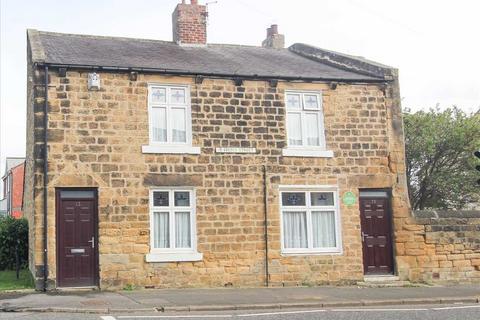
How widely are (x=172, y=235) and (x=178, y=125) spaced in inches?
112

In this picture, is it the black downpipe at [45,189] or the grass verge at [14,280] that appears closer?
the black downpipe at [45,189]

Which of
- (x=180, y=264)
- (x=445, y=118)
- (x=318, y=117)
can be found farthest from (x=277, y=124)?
(x=445, y=118)

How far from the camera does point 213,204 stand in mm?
14883

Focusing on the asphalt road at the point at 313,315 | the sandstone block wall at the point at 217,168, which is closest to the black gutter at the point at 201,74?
the sandstone block wall at the point at 217,168

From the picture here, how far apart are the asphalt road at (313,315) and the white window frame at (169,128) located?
16.7ft

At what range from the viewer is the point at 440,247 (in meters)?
16.2

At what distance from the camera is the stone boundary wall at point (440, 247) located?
1602 cm

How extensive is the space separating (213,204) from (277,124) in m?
2.83

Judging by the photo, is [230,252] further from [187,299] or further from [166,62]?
[166,62]

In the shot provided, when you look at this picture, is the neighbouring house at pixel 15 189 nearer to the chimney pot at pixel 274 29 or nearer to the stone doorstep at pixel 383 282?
the chimney pot at pixel 274 29

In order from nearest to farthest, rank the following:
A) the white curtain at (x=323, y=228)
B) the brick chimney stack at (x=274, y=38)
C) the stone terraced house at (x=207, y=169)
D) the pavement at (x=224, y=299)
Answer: the pavement at (x=224, y=299), the stone terraced house at (x=207, y=169), the white curtain at (x=323, y=228), the brick chimney stack at (x=274, y=38)

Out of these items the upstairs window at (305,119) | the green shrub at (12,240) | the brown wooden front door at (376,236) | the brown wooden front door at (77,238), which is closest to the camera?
the brown wooden front door at (77,238)

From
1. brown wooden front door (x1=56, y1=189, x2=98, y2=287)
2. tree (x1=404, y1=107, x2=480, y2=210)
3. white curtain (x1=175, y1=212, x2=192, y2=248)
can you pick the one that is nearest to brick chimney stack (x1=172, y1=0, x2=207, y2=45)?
white curtain (x1=175, y1=212, x2=192, y2=248)

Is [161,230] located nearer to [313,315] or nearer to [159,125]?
[159,125]
